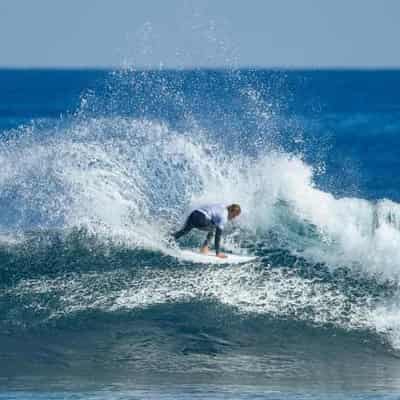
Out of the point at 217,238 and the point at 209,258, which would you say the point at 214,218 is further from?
the point at 209,258

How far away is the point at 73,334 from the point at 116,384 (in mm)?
2286

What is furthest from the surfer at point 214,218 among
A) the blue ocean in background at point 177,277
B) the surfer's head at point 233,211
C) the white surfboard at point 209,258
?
the blue ocean in background at point 177,277

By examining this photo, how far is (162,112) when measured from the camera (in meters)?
60.5

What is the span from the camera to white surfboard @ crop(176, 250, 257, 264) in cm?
2100

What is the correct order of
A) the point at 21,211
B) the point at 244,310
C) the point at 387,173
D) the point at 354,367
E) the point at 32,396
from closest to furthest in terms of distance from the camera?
the point at 32,396 → the point at 354,367 → the point at 244,310 → the point at 21,211 → the point at 387,173

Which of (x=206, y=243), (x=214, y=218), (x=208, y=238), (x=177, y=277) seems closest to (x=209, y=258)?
(x=206, y=243)

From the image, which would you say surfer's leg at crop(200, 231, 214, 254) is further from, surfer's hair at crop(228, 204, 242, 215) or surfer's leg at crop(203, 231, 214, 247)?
surfer's hair at crop(228, 204, 242, 215)

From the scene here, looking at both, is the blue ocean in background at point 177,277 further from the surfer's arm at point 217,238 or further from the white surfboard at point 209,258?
the surfer's arm at point 217,238

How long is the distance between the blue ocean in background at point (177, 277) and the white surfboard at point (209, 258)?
0.16 metres

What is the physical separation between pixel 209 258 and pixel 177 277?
2.72 ft

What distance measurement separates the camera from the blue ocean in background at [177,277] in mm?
17516

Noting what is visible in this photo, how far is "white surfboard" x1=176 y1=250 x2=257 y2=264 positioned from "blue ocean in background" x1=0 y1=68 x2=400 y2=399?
0.53ft

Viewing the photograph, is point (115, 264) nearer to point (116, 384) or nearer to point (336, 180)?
point (116, 384)

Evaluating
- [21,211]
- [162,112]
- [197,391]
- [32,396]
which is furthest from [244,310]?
[162,112]
